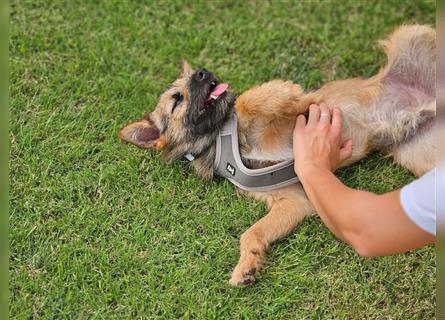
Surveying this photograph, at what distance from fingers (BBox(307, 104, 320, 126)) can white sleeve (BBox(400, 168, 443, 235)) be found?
5.69 ft

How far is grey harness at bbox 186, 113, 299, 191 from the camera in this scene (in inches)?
185

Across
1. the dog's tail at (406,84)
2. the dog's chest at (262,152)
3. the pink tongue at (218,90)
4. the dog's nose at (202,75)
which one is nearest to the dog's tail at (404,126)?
the dog's tail at (406,84)

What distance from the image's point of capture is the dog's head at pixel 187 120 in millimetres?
4859

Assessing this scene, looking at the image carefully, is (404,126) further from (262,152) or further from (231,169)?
(231,169)

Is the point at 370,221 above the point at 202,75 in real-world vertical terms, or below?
above

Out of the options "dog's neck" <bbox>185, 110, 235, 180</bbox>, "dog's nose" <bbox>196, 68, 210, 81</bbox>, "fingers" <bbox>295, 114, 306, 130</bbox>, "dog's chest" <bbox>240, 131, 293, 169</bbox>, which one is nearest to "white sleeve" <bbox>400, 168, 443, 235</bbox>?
"fingers" <bbox>295, 114, 306, 130</bbox>

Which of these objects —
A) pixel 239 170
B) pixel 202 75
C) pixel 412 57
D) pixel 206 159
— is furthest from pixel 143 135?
pixel 412 57

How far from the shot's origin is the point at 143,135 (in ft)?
16.2

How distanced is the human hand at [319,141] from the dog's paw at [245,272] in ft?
2.33

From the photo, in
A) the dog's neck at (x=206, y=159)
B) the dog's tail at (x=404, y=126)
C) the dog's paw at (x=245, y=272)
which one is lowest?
the dog's paw at (x=245, y=272)

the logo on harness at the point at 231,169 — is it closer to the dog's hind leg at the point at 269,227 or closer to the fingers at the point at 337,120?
the dog's hind leg at the point at 269,227

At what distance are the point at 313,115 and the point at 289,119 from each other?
0.25 m

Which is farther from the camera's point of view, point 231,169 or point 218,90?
point 218,90

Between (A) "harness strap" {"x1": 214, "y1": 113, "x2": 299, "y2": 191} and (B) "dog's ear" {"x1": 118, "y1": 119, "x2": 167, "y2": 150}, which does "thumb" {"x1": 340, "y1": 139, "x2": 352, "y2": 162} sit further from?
(B) "dog's ear" {"x1": 118, "y1": 119, "x2": 167, "y2": 150}
